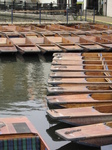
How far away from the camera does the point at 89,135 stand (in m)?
7.47

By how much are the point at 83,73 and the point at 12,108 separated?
113 inches

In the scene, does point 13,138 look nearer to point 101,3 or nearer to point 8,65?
point 8,65

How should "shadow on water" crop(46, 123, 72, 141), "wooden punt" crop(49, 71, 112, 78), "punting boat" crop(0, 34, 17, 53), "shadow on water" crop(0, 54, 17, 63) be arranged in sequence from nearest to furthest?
"shadow on water" crop(46, 123, 72, 141)
"wooden punt" crop(49, 71, 112, 78)
"shadow on water" crop(0, 54, 17, 63)
"punting boat" crop(0, 34, 17, 53)

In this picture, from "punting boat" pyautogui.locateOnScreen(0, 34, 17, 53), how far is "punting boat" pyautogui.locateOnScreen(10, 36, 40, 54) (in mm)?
281

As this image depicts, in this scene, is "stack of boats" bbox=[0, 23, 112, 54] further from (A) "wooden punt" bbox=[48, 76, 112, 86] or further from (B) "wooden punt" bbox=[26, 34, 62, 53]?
(A) "wooden punt" bbox=[48, 76, 112, 86]

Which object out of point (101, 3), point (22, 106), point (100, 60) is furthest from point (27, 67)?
point (101, 3)

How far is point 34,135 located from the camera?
6.78 meters

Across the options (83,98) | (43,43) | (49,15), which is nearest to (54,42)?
(43,43)

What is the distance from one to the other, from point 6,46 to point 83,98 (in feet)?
31.7

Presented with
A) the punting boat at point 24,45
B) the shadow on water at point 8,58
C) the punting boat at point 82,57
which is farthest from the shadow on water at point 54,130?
the punting boat at point 24,45

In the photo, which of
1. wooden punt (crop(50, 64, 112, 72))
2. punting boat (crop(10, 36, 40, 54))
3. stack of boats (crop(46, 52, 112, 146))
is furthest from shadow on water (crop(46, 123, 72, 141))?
punting boat (crop(10, 36, 40, 54))

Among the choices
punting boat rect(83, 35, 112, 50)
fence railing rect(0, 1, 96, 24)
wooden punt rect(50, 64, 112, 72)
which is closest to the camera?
wooden punt rect(50, 64, 112, 72)

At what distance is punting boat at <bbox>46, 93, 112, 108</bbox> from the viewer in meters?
9.44

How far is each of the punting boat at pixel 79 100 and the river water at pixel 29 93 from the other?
497 millimetres
